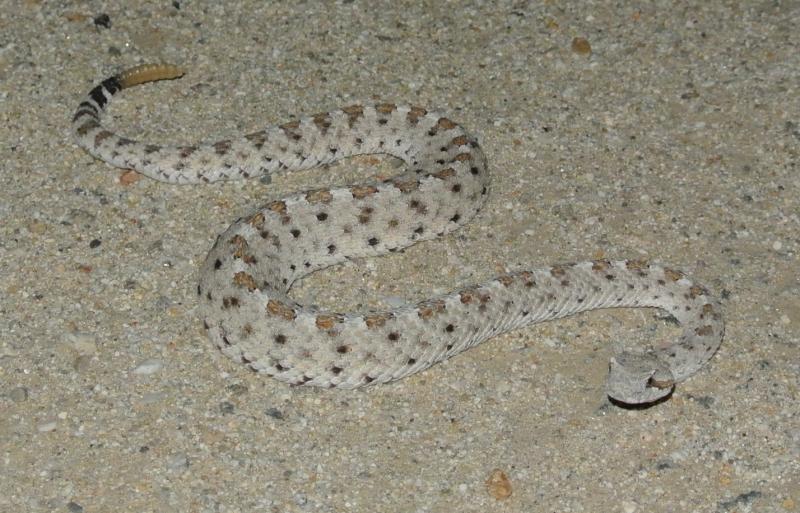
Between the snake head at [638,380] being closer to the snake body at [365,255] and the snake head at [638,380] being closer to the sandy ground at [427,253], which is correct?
the snake body at [365,255]

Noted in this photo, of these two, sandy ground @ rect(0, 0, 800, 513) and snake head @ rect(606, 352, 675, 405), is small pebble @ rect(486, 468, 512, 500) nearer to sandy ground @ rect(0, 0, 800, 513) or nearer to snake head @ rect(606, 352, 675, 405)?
sandy ground @ rect(0, 0, 800, 513)

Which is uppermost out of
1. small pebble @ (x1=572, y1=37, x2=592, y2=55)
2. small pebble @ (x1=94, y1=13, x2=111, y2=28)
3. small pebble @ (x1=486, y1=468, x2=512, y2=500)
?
small pebble @ (x1=94, y1=13, x2=111, y2=28)

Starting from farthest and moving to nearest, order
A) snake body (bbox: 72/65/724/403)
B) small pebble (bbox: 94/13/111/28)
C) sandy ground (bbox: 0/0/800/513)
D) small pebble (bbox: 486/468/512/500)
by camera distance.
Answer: small pebble (bbox: 94/13/111/28)
snake body (bbox: 72/65/724/403)
sandy ground (bbox: 0/0/800/513)
small pebble (bbox: 486/468/512/500)

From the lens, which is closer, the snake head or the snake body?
the snake head

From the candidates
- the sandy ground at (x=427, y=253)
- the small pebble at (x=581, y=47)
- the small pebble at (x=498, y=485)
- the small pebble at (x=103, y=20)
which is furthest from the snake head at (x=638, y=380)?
the small pebble at (x=103, y=20)

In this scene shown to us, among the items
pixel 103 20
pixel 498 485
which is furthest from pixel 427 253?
pixel 103 20

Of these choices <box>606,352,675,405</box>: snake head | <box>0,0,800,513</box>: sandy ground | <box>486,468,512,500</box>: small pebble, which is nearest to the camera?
<box>486,468,512,500</box>: small pebble

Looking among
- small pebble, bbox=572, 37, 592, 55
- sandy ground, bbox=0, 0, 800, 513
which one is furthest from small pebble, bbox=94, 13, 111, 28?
small pebble, bbox=572, 37, 592, 55

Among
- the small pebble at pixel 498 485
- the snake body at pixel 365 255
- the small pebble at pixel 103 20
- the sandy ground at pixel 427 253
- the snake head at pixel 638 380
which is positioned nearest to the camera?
the small pebble at pixel 498 485

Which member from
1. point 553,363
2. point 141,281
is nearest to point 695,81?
point 553,363
